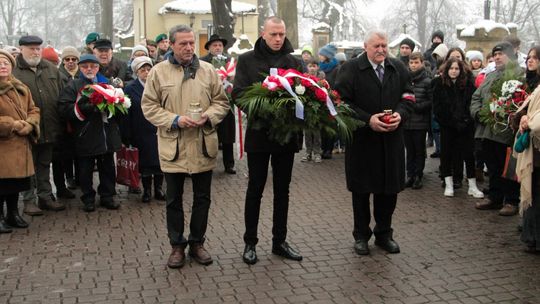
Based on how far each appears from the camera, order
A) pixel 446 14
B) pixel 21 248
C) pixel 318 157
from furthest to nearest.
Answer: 1. pixel 446 14
2. pixel 318 157
3. pixel 21 248

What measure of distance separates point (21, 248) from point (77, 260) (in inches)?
33.1

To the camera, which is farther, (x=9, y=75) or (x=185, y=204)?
(x=185, y=204)

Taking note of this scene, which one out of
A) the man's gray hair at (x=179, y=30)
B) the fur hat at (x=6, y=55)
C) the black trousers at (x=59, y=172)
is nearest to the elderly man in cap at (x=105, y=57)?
the black trousers at (x=59, y=172)

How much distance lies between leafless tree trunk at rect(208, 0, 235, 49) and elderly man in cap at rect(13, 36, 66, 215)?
1360 centimetres

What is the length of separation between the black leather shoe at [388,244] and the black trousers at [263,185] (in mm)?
1025

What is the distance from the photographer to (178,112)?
21.1 ft

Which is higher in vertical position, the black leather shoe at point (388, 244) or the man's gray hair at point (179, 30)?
the man's gray hair at point (179, 30)

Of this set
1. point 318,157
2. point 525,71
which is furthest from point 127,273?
point 318,157

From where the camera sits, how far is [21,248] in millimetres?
7281

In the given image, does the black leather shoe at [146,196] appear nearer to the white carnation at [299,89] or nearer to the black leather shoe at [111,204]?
the black leather shoe at [111,204]

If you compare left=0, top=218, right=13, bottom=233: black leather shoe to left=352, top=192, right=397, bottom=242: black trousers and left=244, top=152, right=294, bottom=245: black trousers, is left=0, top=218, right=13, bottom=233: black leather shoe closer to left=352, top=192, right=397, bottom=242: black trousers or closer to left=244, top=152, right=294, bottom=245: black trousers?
left=244, top=152, right=294, bottom=245: black trousers

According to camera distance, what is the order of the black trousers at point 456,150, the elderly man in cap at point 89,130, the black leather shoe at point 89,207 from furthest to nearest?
the black trousers at point 456,150, the black leather shoe at point 89,207, the elderly man in cap at point 89,130

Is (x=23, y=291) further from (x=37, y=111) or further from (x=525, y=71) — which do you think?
(x=525, y=71)

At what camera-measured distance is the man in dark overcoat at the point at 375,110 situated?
22.1 ft
